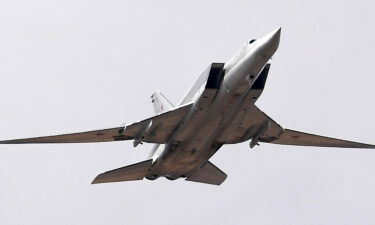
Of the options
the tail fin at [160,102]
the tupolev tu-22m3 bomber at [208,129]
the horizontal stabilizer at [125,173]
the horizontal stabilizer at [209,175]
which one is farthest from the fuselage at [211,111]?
the tail fin at [160,102]

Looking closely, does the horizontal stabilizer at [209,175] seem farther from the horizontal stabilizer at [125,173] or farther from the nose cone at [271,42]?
the nose cone at [271,42]

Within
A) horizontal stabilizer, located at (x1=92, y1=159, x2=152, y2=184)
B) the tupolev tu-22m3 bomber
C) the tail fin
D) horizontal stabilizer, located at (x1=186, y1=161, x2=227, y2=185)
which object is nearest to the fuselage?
the tupolev tu-22m3 bomber

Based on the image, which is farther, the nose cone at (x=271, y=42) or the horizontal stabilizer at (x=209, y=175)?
the horizontal stabilizer at (x=209, y=175)

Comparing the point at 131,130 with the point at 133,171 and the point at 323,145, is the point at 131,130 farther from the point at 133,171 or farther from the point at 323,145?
the point at 323,145

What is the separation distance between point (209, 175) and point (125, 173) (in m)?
5.73

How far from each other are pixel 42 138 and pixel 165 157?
7297 millimetres

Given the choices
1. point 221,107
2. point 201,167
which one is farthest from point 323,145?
point 221,107

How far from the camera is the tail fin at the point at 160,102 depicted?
52.4m

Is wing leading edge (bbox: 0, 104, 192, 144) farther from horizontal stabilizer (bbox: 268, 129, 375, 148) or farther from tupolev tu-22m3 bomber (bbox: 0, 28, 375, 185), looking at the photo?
horizontal stabilizer (bbox: 268, 129, 375, 148)

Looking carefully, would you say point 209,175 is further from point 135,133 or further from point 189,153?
point 135,133

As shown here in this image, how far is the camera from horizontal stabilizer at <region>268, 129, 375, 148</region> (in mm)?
49875

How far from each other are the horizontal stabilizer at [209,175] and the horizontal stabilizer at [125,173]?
11.4 feet

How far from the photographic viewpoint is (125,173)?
48688 mm

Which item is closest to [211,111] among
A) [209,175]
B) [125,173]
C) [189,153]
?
[189,153]
